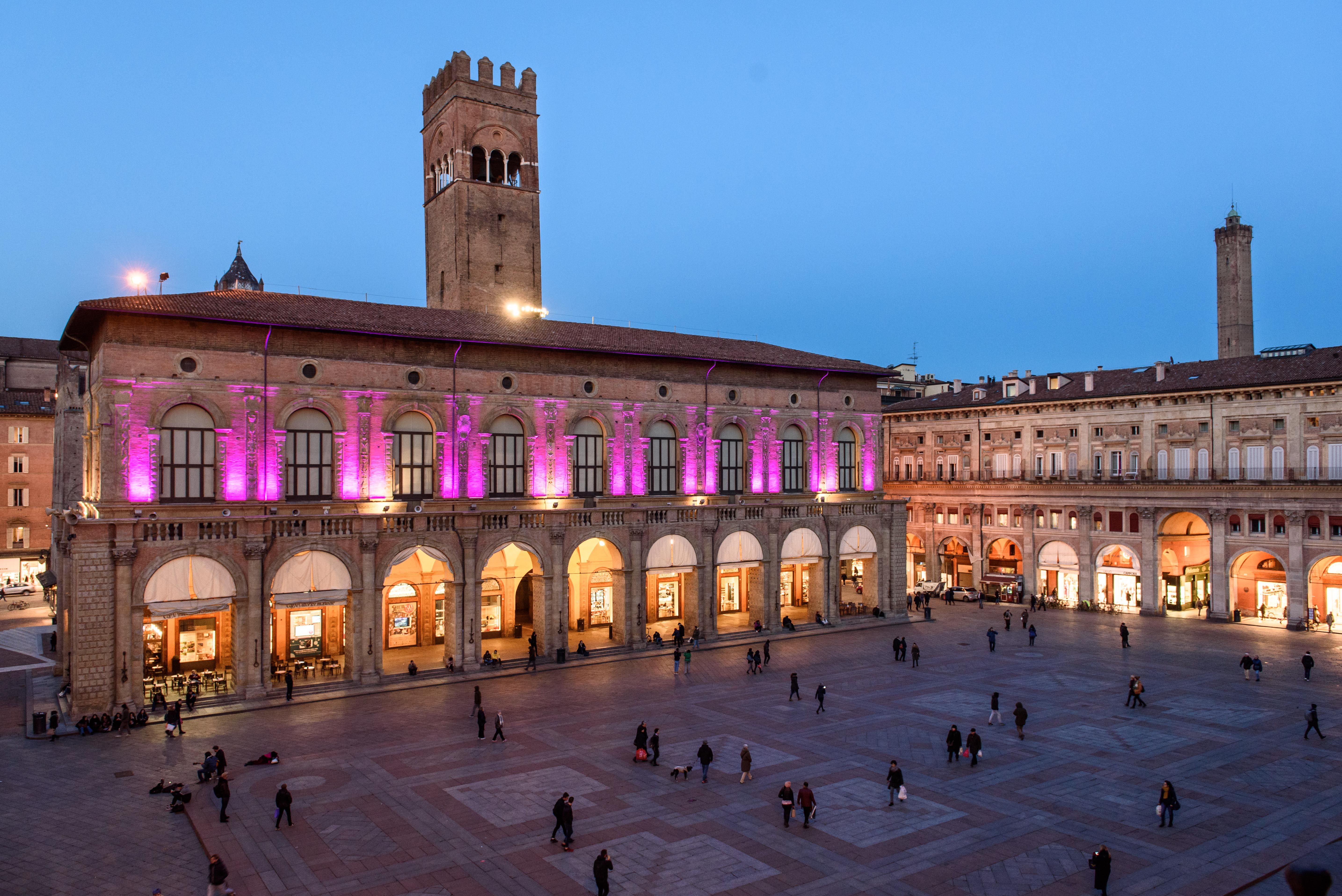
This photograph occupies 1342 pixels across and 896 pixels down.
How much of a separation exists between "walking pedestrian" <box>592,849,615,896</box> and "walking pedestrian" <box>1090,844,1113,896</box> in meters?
9.56

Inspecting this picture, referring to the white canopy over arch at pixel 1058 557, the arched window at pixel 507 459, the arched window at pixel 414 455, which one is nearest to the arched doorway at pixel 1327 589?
the white canopy over arch at pixel 1058 557

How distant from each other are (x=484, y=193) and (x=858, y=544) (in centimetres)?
3147

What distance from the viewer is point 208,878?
18.9 metres

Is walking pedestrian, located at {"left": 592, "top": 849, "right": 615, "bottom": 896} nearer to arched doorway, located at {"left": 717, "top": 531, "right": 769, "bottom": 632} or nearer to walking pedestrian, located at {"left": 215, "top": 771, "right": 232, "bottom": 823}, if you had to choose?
walking pedestrian, located at {"left": 215, "top": 771, "right": 232, "bottom": 823}

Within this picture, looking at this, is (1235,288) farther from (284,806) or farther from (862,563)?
(284,806)

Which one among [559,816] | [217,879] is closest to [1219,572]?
[559,816]

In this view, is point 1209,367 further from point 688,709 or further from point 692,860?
point 692,860

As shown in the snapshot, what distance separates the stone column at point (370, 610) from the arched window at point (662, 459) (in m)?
15.4

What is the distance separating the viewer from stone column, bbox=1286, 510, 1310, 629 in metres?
51.1

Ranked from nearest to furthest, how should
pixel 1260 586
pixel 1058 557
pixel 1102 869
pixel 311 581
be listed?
1. pixel 1102 869
2. pixel 311 581
3. pixel 1260 586
4. pixel 1058 557

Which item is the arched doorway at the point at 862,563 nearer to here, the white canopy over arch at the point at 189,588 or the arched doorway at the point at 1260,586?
the arched doorway at the point at 1260,586

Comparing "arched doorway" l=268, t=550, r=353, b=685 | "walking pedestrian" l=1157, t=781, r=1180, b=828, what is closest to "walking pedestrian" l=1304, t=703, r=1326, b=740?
"walking pedestrian" l=1157, t=781, r=1180, b=828

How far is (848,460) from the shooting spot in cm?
5616

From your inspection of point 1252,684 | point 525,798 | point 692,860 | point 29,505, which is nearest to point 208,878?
point 525,798
